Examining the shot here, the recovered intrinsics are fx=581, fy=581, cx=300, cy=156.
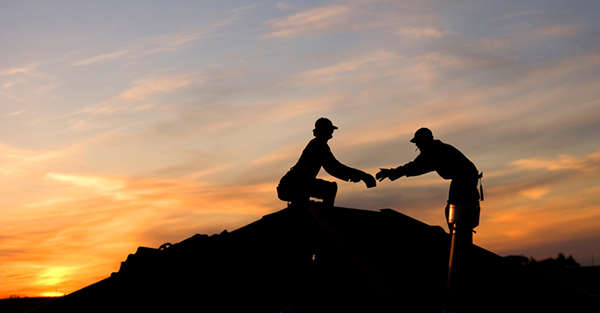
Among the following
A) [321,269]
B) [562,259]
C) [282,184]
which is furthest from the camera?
[562,259]

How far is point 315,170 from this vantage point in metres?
13.1

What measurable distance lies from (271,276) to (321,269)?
3.13 feet

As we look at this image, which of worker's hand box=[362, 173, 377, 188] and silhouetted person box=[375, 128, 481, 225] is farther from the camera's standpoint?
worker's hand box=[362, 173, 377, 188]

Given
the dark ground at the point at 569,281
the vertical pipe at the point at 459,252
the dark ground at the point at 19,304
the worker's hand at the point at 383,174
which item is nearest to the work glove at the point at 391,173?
the worker's hand at the point at 383,174

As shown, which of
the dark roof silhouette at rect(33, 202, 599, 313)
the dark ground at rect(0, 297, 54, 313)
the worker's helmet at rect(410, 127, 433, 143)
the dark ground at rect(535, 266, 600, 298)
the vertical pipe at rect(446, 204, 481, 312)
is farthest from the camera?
the dark ground at rect(0, 297, 54, 313)

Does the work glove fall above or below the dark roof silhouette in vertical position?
above

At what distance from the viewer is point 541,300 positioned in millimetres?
10453

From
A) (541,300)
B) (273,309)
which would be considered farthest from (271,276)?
(541,300)

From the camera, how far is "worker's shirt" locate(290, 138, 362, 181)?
1303cm

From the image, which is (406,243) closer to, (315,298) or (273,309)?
(315,298)

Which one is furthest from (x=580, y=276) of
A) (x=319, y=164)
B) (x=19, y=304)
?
(x=19, y=304)

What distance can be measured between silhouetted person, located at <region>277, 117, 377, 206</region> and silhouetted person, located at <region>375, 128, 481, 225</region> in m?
1.47

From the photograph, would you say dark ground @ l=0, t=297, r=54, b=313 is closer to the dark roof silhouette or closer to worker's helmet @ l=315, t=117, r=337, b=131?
the dark roof silhouette

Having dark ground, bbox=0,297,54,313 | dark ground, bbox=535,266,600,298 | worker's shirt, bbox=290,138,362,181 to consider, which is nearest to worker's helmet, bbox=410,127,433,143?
worker's shirt, bbox=290,138,362,181
